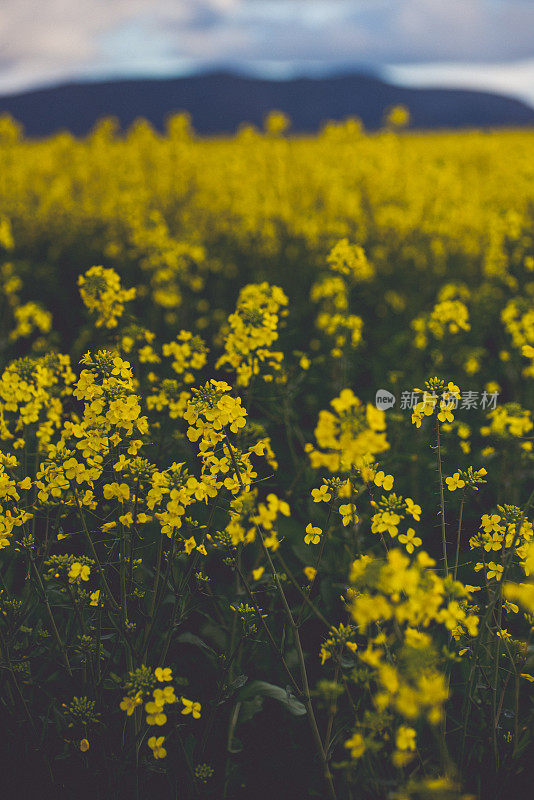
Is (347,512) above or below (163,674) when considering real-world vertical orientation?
above

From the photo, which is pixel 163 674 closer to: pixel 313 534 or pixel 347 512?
pixel 313 534

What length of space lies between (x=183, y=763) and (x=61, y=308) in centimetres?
580

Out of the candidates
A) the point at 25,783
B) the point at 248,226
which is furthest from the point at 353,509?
the point at 248,226

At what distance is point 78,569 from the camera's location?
1948 mm

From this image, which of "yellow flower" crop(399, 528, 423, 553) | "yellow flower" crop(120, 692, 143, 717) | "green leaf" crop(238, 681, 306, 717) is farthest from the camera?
"green leaf" crop(238, 681, 306, 717)

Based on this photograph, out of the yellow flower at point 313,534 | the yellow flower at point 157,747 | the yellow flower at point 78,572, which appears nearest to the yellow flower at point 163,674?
the yellow flower at point 157,747

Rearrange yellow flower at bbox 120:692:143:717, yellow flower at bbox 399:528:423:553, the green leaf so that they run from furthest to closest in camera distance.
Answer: the green leaf → yellow flower at bbox 399:528:423:553 → yellow flower at bbox 120:692:143:717

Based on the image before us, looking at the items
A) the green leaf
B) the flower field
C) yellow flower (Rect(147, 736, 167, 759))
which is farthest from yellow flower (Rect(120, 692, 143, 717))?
the green leaf

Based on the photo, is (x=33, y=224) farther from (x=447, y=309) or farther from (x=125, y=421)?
(x=125, y=421)

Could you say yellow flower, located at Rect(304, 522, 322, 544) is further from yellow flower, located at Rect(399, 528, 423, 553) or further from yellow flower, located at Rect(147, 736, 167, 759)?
yellow flower, located at Rect(147, 736, 167, 759)

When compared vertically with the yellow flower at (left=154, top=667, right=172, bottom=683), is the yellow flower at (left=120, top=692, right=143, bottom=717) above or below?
below

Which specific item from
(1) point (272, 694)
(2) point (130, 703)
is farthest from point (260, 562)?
(2) point (130, 703)

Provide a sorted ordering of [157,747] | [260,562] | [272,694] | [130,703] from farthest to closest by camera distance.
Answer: [260,562] < [272,694] < [157,747] < [130,703]

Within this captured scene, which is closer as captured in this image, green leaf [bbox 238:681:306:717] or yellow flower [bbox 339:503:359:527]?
yellow flower [bbox 339:503:359:527]
